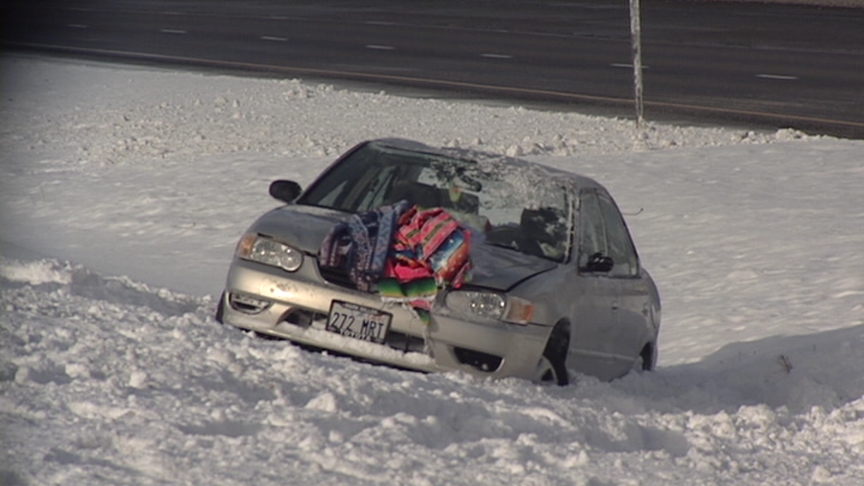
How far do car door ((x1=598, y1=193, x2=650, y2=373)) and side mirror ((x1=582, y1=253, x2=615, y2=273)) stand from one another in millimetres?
234

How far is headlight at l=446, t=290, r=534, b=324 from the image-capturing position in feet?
25.0

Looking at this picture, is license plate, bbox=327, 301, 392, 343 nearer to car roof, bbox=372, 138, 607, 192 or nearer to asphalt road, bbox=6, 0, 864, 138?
car roof, bbox=372, 138, 607, 192

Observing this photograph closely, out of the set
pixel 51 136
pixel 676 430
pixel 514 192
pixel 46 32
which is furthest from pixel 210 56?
pixel 676 430

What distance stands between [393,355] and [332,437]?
1527 millimetres

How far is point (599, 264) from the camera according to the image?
8.41 meters

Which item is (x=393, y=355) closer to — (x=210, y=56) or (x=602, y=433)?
(x=602, y=433)

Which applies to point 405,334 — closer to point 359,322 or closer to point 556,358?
point 359,322

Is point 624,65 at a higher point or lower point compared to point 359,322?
lower

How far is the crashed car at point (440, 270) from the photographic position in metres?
7.61

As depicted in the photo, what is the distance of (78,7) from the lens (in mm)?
37562

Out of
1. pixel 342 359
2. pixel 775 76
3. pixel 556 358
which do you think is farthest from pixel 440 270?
pixel 775 76

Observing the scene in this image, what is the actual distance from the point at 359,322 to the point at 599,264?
146 cm

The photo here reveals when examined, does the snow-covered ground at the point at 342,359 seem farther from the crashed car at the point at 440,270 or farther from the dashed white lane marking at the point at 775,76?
the dashed white lane marking at the point at 775,76

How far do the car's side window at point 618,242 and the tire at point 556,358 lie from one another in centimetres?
112
